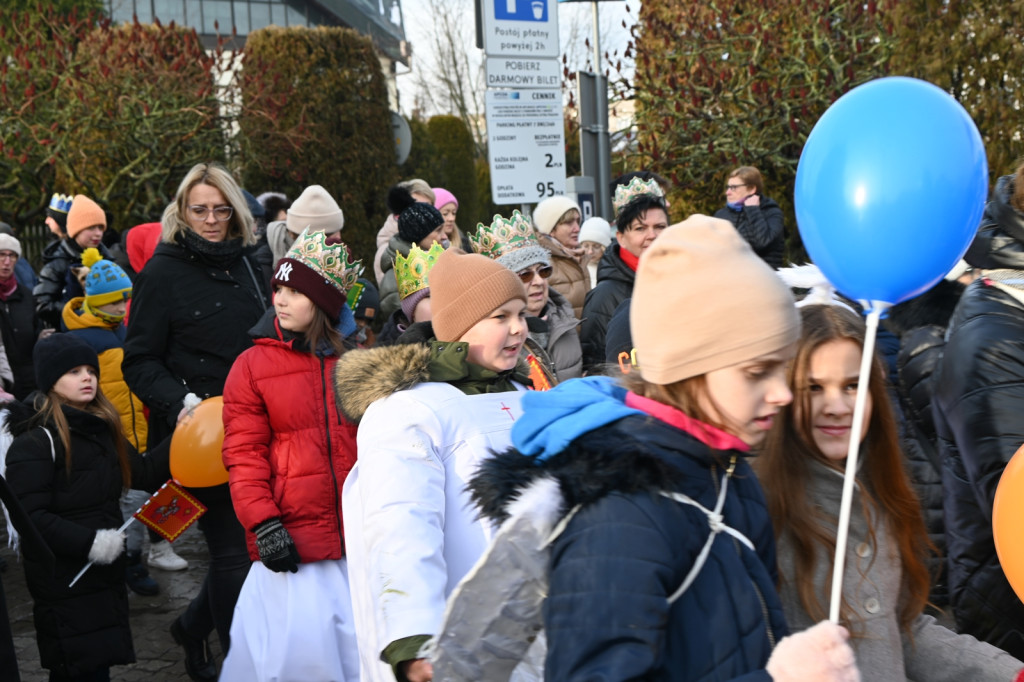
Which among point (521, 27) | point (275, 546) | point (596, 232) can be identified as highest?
point (521, 27)

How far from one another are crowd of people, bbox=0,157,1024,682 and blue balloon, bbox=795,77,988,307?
34 centimetres

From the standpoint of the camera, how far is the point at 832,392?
2.48 metres

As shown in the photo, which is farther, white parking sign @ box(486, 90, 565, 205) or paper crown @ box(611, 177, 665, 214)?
white parking sign @ box(486, 90, 565, 205)

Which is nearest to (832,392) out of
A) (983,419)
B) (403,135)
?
(983,419)

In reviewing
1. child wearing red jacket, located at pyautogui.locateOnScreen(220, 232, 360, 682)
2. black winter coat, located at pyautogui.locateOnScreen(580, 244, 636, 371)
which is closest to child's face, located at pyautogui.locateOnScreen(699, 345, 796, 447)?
child wearing red jacket, located at pyautogui.locateOnScreen(220, 232, 360, 682)

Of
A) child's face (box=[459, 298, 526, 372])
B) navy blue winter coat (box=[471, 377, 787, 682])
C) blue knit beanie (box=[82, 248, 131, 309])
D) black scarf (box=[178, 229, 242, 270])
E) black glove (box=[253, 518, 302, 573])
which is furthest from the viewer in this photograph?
blue knit beanie (box=[82, 248, 131, 309])

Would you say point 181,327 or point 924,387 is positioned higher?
point 181,327

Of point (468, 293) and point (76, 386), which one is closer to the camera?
point (468, 293)

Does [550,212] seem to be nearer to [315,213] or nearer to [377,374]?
[315,213]

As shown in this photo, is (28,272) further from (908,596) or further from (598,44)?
(908,596)

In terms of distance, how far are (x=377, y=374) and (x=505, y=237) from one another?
A: 2245mm

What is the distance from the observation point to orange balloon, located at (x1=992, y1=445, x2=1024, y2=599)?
2287mm

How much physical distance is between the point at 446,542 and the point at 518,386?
23.8 inches

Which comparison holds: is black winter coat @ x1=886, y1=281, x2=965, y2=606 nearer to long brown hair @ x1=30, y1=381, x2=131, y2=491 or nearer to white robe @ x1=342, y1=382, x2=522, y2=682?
white robe @ x1=342, y1=382, x2=522, y2=682
